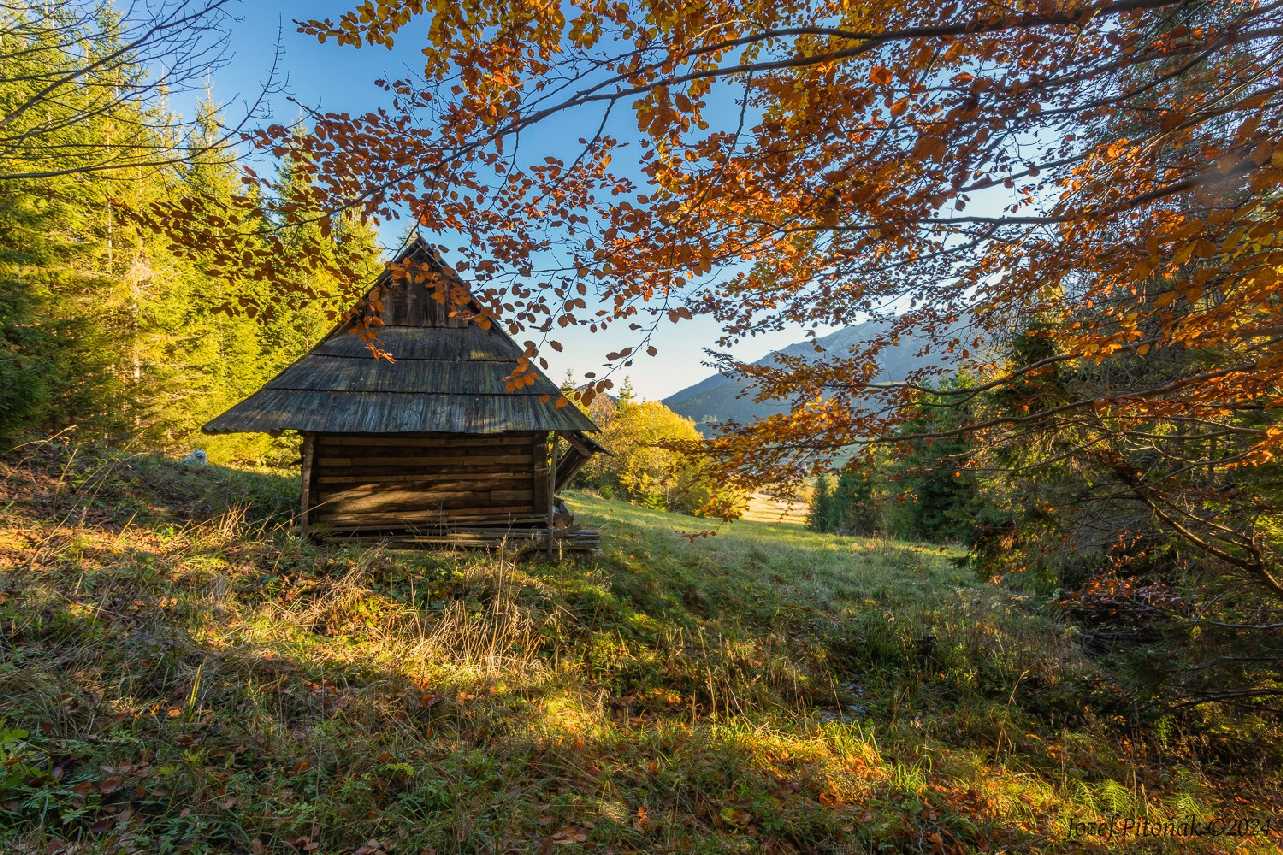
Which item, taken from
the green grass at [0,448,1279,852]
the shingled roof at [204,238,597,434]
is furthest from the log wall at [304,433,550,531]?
the green grass at [0,448,1279,852]

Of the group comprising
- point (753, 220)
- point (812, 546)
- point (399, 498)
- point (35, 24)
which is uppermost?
point (35, 24)

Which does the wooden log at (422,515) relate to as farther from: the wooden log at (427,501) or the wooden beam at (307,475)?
the wooden beam at (307,475)

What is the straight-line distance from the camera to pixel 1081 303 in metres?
5.07

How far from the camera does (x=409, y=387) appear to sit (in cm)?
823

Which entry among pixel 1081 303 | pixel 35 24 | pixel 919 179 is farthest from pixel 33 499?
pixel 1081 303

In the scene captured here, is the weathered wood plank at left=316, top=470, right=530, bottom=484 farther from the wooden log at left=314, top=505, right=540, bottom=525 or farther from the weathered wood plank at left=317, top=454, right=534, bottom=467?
the wooden log at left=314, top=505, right=540, bottom=525

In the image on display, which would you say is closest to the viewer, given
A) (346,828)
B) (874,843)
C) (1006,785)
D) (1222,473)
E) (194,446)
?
(346,828)

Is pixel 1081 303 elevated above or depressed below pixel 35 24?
below

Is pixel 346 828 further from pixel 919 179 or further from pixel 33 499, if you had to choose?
pixel 33 499

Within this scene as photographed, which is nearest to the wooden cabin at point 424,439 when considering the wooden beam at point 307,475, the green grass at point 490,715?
the wooden beam at point 307,475

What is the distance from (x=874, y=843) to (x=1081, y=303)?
555 centimetres

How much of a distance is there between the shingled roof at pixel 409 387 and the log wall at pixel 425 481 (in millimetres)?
834

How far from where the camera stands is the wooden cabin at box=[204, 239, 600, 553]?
7.70 meters

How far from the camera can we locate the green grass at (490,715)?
309 cm
